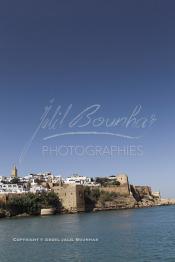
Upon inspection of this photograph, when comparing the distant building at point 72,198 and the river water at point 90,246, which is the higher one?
the distant building at point 72,198

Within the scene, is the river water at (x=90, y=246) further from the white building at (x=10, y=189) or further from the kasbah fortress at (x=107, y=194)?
the white building at (x=10, y=189)

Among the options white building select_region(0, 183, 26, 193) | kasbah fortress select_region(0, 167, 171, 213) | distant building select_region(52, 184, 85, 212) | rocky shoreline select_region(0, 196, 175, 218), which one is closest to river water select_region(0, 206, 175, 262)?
rocky shoreline select_region(0, 196, 175, 218)

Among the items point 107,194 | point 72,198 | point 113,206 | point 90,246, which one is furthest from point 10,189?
point 90,246

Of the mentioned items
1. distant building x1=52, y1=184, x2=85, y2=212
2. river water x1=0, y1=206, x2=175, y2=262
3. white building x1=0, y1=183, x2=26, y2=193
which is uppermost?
white building x1=0, y1=183, x2=26, y2=193

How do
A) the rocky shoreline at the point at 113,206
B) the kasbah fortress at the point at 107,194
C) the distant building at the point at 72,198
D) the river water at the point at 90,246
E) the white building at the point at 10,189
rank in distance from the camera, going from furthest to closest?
the white building at the point at 10,189, the kasbah fortress at the point at 107,194, the distant building at the point at 72,198, the rocky shoreline at the point at 113,206, the river water at the point at 90,246

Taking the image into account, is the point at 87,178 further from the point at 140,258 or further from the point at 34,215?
the point at 140,258

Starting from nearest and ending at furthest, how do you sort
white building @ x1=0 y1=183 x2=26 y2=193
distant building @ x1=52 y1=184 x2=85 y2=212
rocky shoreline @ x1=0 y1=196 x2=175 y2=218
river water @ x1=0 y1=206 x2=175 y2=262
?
river water @ x1=0 y1=206 x2=175 y2=262
rocky shoreline @ x1=0 y1=196 x2=175 y2=218
distant building @ x1=52 y1=184 x2=85 y2=212
white building @ x1=0 y1=183 x2=26 y2=193

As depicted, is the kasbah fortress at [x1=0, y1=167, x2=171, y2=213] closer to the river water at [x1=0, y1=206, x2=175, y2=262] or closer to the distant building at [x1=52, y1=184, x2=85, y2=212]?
the distant building at [x1=52, y1=184, x2=85, y2=212]

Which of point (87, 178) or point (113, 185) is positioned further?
point (87, 178)

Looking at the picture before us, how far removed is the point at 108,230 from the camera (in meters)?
30.8

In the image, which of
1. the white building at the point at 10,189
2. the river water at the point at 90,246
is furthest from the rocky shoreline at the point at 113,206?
the river water at the point at 90,246

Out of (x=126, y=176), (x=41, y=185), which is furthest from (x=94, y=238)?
(x=126, y=176)

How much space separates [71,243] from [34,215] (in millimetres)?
32518

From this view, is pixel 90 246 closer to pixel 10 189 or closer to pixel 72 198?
pixel 72 198
